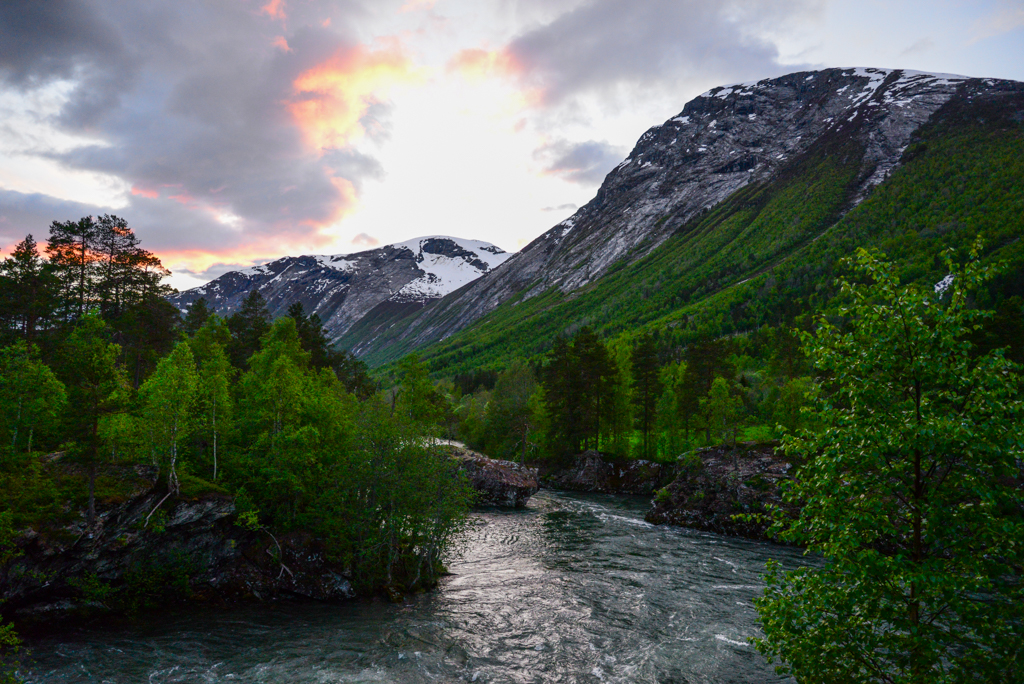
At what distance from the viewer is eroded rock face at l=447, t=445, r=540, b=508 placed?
62.8m

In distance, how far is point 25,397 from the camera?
1161 inches

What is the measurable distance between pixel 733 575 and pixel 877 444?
3024cm

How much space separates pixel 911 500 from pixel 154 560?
35211 millimetres

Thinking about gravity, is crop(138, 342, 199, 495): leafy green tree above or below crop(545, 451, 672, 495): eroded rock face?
above

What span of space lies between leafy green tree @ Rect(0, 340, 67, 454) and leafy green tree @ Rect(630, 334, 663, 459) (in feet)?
218

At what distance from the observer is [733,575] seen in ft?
119

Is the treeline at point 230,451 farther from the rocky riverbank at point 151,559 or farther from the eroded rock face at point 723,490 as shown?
the eroded rock face at point 723,490

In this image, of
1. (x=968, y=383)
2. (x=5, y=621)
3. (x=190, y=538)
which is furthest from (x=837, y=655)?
(x=5, y=621)

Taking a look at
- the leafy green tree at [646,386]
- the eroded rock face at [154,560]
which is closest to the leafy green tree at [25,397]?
the eroded rock face at [154,560]

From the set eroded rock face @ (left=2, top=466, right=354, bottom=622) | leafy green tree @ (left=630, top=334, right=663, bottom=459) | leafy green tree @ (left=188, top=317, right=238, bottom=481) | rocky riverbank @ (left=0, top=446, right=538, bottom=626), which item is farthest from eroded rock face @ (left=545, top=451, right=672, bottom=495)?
leafy green tree @ (left=188, top=317, right=238, bottom=481)

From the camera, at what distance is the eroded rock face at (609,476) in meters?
73.1

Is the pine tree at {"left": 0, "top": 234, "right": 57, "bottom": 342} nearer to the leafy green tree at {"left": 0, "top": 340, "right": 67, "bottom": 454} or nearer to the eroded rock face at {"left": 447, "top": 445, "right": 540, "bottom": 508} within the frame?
the leafy green tree at {"left": 0, "top": 340, "right": 67, "bottom": 454}

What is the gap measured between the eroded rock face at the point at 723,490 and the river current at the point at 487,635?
31.9 feet

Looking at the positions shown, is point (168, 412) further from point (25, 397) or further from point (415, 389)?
point (415, 389)
